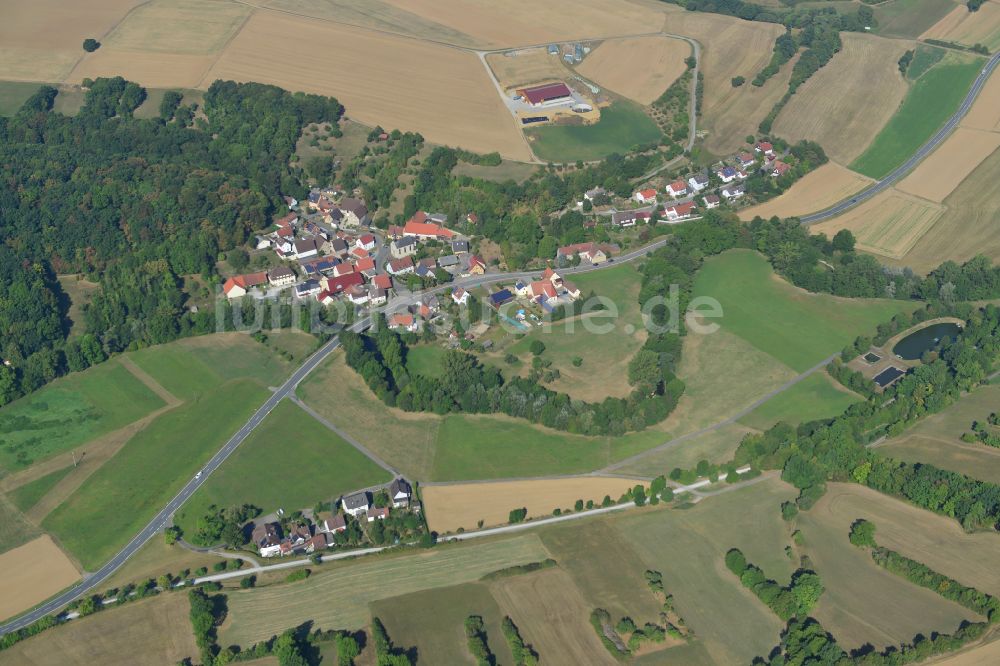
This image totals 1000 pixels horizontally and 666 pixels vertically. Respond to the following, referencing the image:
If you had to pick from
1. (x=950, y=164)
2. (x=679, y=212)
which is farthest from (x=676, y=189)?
(x=950, y=164)

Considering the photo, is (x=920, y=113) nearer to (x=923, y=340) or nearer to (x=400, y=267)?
(x=923, y=340)

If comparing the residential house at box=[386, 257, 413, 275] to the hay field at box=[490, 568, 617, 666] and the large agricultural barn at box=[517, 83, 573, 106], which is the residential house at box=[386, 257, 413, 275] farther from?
the hay field at box=[490, 568, 617, 666]

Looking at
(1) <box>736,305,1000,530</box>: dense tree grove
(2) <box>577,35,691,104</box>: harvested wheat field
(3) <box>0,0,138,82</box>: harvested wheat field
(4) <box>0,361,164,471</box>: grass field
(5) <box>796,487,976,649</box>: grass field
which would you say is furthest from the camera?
(3) <box>0,0,138,82</box>: harvested wheat field

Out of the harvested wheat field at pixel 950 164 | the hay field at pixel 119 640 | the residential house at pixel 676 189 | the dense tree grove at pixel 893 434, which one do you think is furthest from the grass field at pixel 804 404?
the hay field at pixel 119 640

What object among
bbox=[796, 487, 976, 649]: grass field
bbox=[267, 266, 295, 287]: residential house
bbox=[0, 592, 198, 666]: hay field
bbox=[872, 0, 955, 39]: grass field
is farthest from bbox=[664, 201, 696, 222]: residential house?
bbox=[0, 592, 198, 666]: hay field

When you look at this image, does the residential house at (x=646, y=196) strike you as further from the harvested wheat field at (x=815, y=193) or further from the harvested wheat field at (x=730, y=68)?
the harvested wheat field at (x=730, y=68)

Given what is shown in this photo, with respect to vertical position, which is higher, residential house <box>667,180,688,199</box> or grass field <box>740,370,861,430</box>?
residential house <box>667,180,688,199</box>
